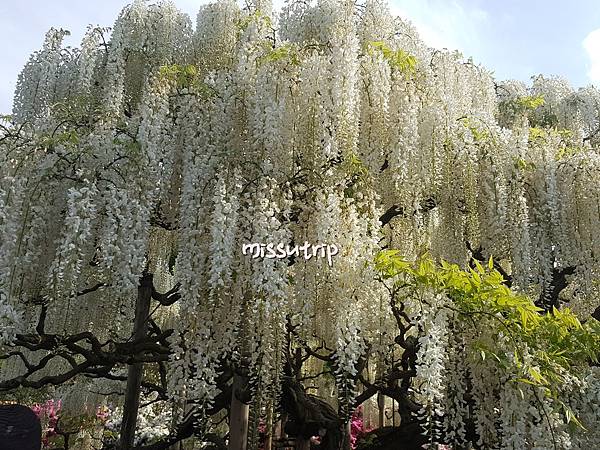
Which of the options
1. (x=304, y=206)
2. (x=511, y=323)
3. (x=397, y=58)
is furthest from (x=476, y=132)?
(x=511, y=323)

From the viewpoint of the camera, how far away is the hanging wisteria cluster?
149 inches

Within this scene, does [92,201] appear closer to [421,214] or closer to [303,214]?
[303,214]

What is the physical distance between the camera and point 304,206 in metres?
4.09

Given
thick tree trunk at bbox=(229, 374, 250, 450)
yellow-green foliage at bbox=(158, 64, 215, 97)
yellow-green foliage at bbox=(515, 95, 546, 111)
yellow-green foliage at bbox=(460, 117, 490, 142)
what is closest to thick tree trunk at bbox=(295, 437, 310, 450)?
thick tree trunk at bbox=(229, 374, 250, 450)

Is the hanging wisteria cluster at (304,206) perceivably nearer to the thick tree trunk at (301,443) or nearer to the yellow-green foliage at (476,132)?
the yellow-green foliage at (476,132)

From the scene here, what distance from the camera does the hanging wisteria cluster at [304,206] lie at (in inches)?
149

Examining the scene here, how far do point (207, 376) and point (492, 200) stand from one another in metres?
2.80

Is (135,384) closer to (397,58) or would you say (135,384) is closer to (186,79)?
(186,79)

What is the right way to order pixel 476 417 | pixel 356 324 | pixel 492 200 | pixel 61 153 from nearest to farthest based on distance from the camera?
pixel 356 324 → pixel 476 417 → pixel 61 153 → pixel 492 200

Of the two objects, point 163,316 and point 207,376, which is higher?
point 163,316

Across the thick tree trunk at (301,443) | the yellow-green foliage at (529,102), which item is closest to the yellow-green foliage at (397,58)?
the yellow-green foliage at (529,102)

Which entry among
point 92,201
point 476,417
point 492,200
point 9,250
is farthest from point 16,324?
point 492,200

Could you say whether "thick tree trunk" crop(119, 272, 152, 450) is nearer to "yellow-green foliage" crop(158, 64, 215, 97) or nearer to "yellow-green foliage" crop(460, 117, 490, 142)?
"yellow-green foliage" crop(158, 64, 215, 97)

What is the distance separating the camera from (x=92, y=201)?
4082mm
